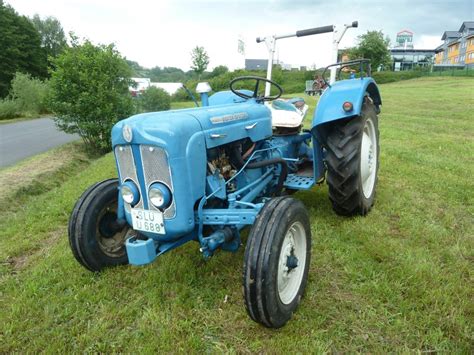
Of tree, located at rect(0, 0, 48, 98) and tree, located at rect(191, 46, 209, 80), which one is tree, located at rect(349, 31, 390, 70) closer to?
tree, located at rect(191, 46, 209, 80)

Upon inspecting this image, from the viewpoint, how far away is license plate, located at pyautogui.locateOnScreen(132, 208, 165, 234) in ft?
7.38

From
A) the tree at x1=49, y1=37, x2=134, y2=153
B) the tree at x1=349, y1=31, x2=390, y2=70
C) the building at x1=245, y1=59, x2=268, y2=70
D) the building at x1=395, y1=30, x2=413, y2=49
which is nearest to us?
the building at x1=245, y1=59, x2=268, y2=70

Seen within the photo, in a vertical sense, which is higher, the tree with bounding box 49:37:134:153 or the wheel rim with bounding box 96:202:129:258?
the tree with bounding box 49:37:134:153

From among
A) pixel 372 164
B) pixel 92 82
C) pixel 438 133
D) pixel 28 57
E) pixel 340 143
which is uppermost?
pixel 28 57

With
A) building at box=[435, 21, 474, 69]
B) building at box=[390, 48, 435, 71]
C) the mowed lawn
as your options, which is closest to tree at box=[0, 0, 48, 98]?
the mowed lawn

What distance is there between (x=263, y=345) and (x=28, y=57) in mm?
43085

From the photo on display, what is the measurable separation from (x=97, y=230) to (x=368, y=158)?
8.70 ft

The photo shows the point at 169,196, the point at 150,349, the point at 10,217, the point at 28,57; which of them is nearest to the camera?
the point at 150,349

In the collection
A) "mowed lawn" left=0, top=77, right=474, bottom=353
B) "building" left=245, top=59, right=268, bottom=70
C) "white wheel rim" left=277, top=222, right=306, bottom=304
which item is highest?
"building" left=245, top=59, right=268, bottom=70

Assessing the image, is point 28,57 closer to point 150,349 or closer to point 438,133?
point 438,133

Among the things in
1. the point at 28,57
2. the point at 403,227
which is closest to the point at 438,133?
the point at 403,227

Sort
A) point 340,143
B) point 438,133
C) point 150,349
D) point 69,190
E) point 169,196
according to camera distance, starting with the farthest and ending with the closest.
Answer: point 438,133, point 69,190, point 340,143, point 169,196, point 150,349

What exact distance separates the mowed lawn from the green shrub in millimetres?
20116

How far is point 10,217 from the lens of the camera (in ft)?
14.9
